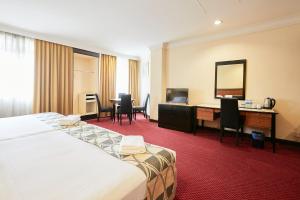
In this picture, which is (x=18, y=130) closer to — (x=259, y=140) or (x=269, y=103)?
(x=259, y=140)

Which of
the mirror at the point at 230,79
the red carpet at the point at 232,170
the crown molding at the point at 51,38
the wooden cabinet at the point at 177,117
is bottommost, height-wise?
the red carpet at the point at 232,170

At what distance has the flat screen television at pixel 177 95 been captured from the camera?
14.8 feet

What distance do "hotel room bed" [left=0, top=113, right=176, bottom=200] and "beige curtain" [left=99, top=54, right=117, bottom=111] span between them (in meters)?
4.03

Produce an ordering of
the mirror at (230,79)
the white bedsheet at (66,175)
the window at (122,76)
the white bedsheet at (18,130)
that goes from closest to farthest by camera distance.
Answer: the white bedsheet at (66,175), the white bedsheet at (18,130), the mirror at (230,79), the window at (122,76)

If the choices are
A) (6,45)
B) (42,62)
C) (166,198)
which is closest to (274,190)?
(166,198)

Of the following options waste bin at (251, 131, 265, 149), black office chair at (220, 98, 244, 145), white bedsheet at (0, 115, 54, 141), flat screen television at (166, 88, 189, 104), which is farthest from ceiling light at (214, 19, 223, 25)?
white bedsheet at (0, 115, 54, 141)

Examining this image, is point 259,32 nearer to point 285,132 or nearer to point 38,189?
point 285,132

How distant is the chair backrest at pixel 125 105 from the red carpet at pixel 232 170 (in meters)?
1.71

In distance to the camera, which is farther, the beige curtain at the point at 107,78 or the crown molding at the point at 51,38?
the beige curtain at the point at 107,78

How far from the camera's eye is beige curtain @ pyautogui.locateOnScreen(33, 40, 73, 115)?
161 inches

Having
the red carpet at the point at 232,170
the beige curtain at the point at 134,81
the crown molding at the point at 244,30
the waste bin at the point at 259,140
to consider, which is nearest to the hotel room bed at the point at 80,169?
the red carpet at the point at 232,170

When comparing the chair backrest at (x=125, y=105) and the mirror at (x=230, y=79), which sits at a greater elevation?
the mirror at (x=230, y=79)

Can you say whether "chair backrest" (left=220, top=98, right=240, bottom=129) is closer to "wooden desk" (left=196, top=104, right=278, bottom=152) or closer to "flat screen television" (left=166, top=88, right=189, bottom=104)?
"wooden desk" (left=196, top=104, right=278, bottom=152)

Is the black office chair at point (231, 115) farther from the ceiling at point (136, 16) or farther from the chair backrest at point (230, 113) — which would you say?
the ceiling at point (136, 16)
